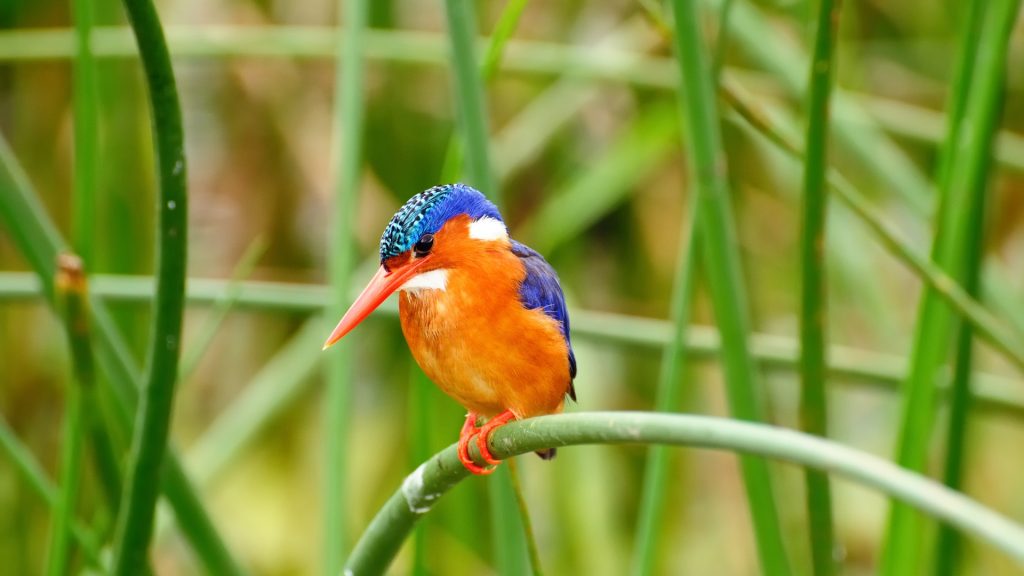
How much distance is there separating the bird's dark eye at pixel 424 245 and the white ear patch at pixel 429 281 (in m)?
0.02

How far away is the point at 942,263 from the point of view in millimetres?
1191

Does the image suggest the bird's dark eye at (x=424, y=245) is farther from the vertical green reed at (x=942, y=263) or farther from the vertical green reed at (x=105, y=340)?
the vertical green reed at (x=942, y=263)

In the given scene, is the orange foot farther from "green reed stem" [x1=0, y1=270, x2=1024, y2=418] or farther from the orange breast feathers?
"green reed stem" [x1=0, y1=270, x2=1024, y2=418]

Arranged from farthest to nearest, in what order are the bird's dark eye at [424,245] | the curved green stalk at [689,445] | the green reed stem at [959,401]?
the green reed stem at [959,401] → the bird's dark eye at [424,245] → the curved green stalk at [689,445]

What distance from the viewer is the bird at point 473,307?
0.80 meters

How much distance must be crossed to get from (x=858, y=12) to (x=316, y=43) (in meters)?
1.93

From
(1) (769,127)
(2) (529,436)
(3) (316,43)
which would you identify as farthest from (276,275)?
(2) (529,436)

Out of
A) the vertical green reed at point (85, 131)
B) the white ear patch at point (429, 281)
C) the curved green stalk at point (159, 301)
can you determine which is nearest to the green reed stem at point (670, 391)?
the white ear patch at point (429, 281)

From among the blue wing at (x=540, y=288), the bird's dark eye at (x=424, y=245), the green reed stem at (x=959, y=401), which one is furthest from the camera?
the green reed stem at (x=959, y=401)

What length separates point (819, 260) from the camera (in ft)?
3.29

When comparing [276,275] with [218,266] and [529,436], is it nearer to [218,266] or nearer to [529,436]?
[218,266]

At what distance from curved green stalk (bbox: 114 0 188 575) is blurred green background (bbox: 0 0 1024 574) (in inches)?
55.8

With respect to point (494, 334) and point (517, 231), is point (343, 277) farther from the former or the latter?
point (517, 231)

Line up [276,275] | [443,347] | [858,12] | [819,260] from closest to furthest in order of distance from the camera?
[443,347], [819,260], [276,275], [858,12]
